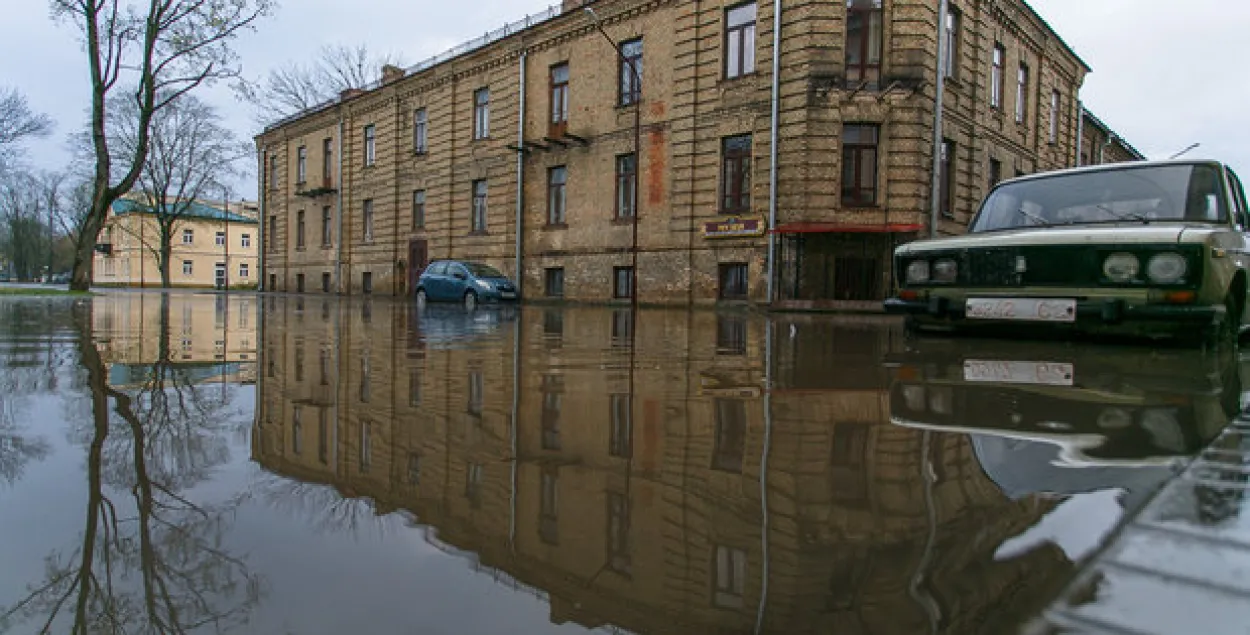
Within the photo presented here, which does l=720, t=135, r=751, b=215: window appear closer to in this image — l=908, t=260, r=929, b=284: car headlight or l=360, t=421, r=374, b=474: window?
l=908, t=260, r=929, b=284: car headlight

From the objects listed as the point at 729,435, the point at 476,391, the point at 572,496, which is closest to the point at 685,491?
the point at 572,496

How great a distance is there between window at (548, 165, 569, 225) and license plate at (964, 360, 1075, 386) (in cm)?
1896

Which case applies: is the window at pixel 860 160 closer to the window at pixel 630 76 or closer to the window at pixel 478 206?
the window at pixel 630 76

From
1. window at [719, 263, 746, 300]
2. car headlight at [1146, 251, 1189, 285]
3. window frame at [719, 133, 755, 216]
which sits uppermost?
window frame at [719, 133, 755, 216]

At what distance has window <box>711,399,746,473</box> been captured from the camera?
2.39 metres

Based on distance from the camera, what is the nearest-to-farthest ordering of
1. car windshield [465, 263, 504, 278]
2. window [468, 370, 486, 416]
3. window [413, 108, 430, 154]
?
window [468, 370, 486, 416], car windshield [465, 263, 504, 278], window [413, 108, 430, 154]

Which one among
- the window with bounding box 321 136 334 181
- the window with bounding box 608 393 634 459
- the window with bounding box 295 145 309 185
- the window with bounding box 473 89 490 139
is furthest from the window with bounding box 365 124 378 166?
the window with bounding box 608 393 634 459

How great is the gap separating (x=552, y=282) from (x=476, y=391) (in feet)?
63.1

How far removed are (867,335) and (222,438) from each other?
7.07m

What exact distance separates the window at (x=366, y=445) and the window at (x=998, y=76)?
2218cm

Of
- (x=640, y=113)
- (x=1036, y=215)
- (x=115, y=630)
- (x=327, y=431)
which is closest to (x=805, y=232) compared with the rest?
(x=640, y=113)

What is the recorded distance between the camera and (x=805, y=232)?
55.6 feet

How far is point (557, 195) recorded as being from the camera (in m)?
23.0

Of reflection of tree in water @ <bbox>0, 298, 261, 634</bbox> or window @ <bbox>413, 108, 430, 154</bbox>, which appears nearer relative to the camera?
reflection of tree in water @ <bbox>0, 298, 261, 634</bbox>
